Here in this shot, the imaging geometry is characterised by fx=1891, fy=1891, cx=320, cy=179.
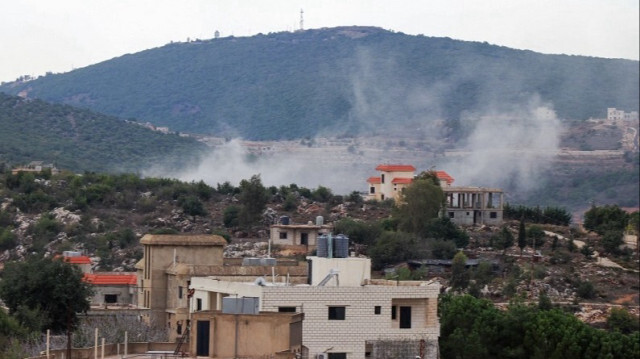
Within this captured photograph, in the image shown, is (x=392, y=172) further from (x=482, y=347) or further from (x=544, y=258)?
(x=482, y=347)

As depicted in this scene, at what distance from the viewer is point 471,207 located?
402 ft

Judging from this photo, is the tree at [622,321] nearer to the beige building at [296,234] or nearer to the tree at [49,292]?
the beige building at [296,234]

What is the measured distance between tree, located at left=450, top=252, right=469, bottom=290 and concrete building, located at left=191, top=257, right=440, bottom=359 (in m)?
49.5

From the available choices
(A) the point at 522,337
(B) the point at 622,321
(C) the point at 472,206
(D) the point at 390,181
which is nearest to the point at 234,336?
(A) the point at 522,337

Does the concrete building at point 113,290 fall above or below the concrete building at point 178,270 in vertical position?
below

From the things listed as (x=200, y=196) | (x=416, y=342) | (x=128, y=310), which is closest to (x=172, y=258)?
(x=128, y=310)

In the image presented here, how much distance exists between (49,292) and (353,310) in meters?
18.0

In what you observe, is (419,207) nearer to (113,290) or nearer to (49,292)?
(113,290)

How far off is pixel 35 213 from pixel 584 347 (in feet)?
193

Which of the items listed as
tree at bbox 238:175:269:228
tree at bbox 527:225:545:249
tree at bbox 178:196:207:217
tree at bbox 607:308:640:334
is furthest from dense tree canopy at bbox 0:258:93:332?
tree at bbox 178:196:207:217

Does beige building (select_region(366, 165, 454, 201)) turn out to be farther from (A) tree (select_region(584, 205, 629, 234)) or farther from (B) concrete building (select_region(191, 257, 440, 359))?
(B) concrete building (select_region(191, 257, 440, 359))

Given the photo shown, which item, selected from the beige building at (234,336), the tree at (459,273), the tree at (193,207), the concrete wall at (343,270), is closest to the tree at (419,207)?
the tree at (459,273)

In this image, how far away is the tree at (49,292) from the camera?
57.6m

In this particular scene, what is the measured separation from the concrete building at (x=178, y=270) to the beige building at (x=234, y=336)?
15.8 m
